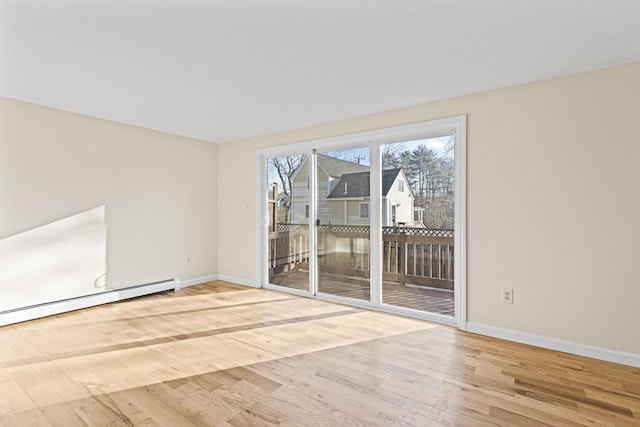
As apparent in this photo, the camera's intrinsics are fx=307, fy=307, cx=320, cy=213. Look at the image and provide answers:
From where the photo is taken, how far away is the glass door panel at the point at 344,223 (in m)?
3.80

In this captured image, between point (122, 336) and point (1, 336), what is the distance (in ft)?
3.59

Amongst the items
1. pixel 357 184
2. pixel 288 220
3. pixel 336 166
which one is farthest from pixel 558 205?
pixel 288 220

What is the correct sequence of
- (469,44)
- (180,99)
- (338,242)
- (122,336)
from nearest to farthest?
1. (469,44)
2. (122,336)
3. (180,99)
4. (338,242)

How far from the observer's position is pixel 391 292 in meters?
3.61

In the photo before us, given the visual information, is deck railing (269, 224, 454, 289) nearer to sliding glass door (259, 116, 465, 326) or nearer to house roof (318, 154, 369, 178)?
sliding glass door (259, 116, 465, 326)

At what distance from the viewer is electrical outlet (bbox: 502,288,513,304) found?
9.28ft

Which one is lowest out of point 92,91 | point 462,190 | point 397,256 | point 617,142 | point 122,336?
point 122,336

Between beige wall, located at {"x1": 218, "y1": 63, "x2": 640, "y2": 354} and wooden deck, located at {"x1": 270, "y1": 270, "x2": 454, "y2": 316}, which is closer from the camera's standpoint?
beige wall, located at {"x1": 218, "y1": 63, "x2": 640, "y2": 354}

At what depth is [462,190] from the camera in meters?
3.05

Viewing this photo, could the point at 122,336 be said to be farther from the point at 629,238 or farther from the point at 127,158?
the point at 629,238

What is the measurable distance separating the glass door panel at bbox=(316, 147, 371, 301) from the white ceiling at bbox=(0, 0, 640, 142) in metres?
0.87

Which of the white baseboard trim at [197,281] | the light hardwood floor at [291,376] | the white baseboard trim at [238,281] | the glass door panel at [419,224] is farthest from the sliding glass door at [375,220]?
the white baseboard trim at [197,281]

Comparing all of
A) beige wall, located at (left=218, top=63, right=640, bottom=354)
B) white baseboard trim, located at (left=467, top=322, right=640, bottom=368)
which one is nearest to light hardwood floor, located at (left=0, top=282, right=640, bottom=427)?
white baseboard trim, located at (left=467, top=322, right=640, bottom=368)

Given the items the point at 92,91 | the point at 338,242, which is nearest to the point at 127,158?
the point at 92,91
